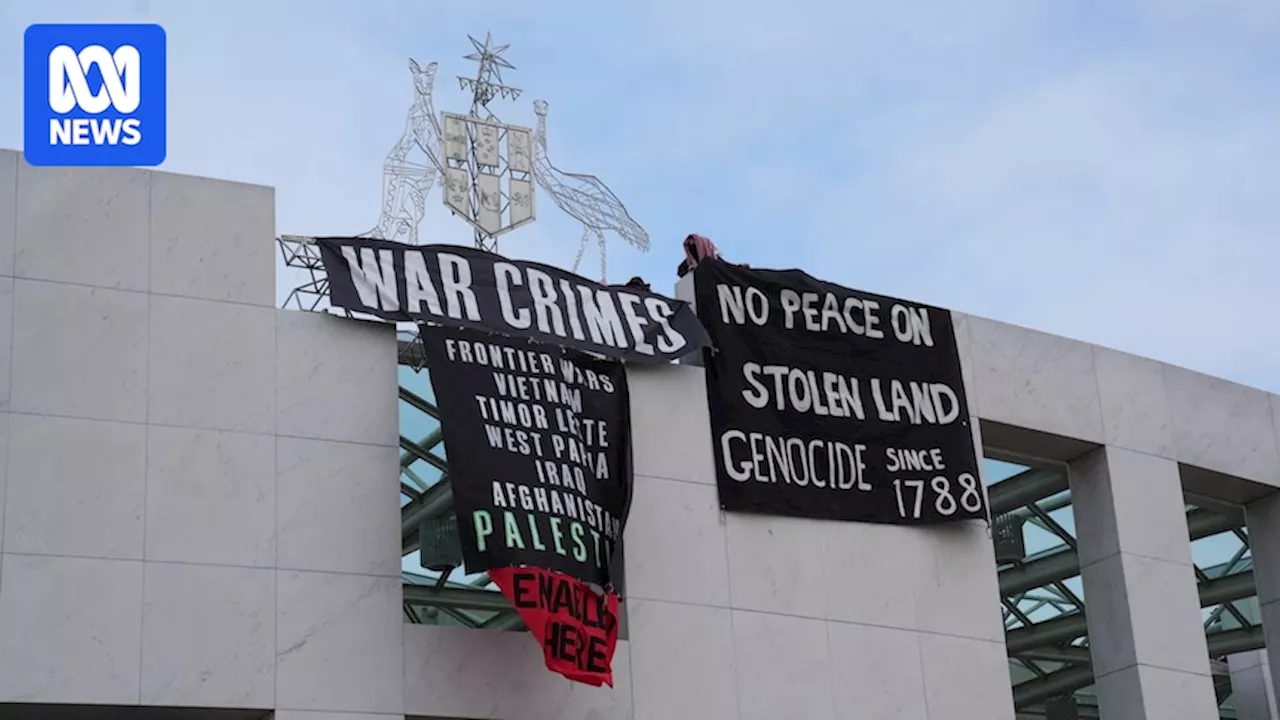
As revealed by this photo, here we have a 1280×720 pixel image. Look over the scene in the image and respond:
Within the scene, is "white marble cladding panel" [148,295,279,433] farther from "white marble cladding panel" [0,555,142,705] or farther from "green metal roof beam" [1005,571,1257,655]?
"green metal roof beam" [1005,571,1257,655]

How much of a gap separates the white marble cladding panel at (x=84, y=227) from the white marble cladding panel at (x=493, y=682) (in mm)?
4361

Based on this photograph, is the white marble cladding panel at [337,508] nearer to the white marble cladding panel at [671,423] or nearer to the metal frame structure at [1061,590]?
the white marble cladding panel at [671,423]

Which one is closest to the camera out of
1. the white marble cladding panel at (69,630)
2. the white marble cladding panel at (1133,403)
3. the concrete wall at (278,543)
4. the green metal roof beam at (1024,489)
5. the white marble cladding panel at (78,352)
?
the white marble cladding panel at (69,630)

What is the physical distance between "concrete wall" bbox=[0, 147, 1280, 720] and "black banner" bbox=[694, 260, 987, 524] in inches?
12.8

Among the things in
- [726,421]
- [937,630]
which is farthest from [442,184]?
[937,630]

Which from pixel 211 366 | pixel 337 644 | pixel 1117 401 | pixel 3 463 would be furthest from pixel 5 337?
pixel 1117 401

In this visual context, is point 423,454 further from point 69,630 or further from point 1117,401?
point 1117,401

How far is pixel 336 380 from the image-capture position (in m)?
19.0

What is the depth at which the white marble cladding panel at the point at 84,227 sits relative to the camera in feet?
60.0

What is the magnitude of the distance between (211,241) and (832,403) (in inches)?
278

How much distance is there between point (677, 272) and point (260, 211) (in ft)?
16.4

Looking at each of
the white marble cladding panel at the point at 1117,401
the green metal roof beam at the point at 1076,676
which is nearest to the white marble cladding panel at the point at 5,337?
the white marble cladding panel at the point at 1117,401

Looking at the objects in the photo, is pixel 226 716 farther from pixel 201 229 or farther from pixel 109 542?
pixel 201 229

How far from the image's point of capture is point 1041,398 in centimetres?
2342
